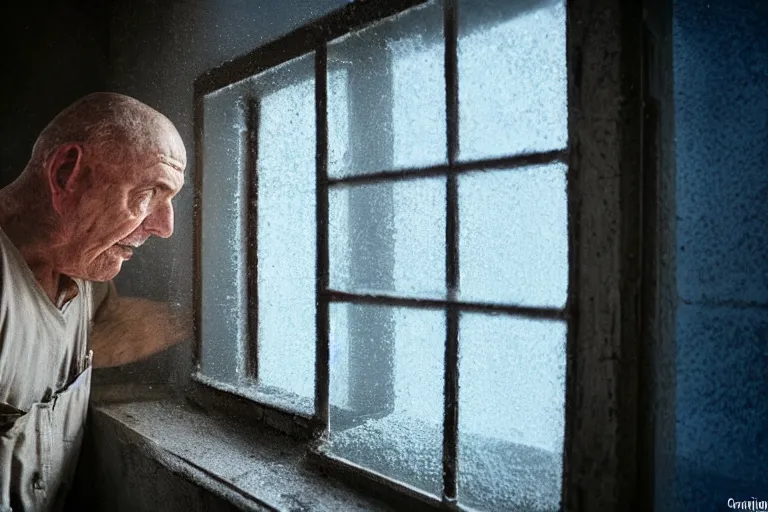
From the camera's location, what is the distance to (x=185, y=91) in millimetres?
1241

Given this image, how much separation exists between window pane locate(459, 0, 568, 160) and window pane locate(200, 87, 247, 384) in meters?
0.68

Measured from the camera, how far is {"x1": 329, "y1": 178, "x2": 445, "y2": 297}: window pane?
85 centimetres

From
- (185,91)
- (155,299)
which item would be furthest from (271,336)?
(185,91)

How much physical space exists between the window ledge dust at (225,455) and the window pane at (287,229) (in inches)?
5.4

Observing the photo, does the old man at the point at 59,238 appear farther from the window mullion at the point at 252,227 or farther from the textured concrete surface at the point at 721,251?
the textured concrete surface at the point at 721,251

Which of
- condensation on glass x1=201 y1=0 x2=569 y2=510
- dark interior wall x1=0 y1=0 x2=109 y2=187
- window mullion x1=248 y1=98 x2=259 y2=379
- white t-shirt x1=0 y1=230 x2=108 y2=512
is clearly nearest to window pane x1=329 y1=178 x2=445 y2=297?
condensation on glass x1=201 y1=0 x2=569 y2=510

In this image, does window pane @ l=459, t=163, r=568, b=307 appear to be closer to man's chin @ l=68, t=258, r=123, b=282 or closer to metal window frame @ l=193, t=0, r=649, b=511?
metal window frame @ l=193, t=0, r=649, b=511

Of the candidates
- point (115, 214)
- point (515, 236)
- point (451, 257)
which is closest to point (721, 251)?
point (515, 236)

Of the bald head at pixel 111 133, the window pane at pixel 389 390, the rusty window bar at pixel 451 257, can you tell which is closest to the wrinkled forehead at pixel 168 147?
the bald head at pixel 111 133

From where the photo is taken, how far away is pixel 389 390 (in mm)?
1004

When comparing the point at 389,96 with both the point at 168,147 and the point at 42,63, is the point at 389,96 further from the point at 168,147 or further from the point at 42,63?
the point at 42,63

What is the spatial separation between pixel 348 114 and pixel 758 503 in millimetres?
934

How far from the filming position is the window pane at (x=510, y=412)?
71 centimetres

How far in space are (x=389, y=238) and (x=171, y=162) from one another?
549 mm
